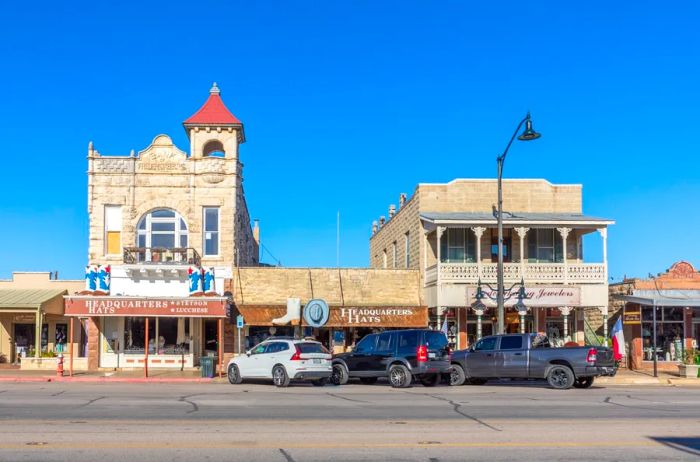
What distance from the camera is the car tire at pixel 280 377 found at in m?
23.7

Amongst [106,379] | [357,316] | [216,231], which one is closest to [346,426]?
[106,379]

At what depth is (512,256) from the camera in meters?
35.0

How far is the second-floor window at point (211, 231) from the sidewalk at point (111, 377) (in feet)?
18.5

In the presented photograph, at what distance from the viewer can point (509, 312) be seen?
34.8m

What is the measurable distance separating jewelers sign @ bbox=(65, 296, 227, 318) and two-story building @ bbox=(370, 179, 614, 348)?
30.2 ft

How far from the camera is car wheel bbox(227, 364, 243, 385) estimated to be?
25.2 metres

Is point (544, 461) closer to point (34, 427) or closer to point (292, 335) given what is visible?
point (34, 427)

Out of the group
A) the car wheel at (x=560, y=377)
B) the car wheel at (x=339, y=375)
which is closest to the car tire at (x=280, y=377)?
the car wheel at (x=339, y=375)

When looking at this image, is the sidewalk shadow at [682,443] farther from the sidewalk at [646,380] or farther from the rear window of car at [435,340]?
the sidewalk at [646,380]

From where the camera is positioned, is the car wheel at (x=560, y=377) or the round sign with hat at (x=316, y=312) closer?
the car wheel at (x=560, y=377)

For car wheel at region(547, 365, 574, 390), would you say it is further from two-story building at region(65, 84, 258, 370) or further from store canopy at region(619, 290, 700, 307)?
two-story building at region(65, 84, 258, 370)

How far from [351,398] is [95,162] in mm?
19050

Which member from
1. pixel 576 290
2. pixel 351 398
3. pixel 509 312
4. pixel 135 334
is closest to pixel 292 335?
pixel 135 334

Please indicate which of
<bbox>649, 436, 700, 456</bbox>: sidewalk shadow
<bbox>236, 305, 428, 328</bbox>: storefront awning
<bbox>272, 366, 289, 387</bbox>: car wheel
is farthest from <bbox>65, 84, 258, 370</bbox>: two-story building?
<bbox>649, 436, 700, 456</bbox>: sidewalk shadow
